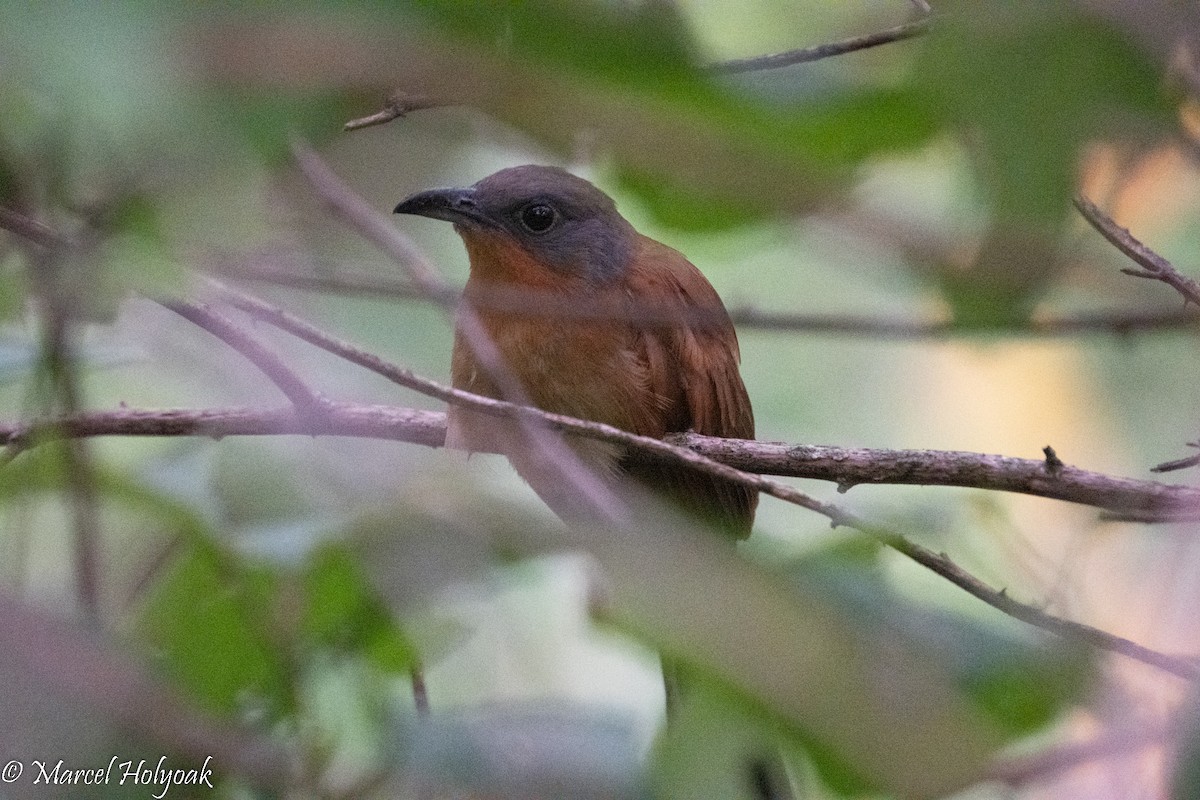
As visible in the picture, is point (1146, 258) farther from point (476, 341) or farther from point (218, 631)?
point (218, 631)

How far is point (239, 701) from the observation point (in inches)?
92.6

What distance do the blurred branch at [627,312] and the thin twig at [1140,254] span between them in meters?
0.06

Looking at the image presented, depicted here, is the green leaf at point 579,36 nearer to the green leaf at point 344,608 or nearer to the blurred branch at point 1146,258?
the blurred branch at point 1146,258

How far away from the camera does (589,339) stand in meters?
4.09

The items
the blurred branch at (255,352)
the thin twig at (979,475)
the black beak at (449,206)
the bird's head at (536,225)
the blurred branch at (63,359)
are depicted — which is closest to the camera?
the blurred branch at (63,359)

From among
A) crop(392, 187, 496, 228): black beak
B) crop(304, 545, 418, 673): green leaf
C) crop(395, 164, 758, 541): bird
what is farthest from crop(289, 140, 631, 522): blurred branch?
crop(304, 545, 418, 673): green leaf

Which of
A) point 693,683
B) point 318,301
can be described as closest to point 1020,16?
point 693,683

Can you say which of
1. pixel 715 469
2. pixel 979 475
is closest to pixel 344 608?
pixel 715 469

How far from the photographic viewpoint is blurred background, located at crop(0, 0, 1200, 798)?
84 centimetres

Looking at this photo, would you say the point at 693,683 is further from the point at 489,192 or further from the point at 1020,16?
the point at 489,192

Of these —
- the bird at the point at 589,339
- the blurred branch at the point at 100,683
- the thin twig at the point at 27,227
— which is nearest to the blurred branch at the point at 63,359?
the thin twig at the point at 27,227

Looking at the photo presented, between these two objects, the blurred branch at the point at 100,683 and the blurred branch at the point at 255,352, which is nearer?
the blurred branch at the point at 100,683

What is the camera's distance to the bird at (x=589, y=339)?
3.99m

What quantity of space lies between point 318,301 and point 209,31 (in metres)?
3.16
